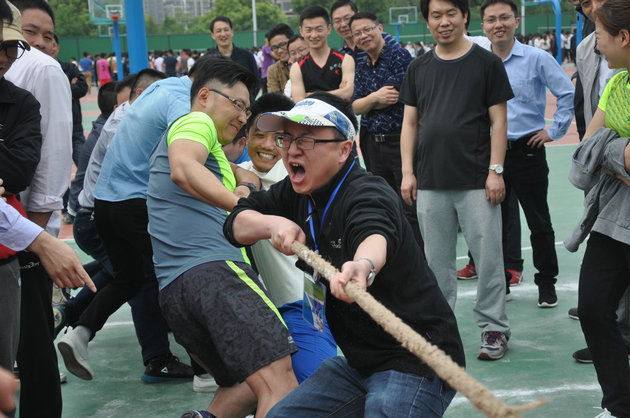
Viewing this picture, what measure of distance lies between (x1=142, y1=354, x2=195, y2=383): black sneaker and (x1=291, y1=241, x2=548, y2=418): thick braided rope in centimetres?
268

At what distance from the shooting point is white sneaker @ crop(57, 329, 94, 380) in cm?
452

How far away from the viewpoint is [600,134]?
362 centimetres

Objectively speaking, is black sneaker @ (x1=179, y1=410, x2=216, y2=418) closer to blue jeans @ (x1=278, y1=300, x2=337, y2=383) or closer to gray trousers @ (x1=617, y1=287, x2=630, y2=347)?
blue jeans @ (x1=278, y1=300, x2=337, y2=383)

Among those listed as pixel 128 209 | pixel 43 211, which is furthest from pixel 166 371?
pixel 43 211

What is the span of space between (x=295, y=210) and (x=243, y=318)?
0.54 m

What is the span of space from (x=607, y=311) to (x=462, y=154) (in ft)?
4.79

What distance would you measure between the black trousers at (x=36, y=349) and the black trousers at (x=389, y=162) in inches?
125

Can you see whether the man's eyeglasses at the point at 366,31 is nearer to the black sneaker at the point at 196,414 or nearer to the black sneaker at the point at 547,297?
the black sneaker at the point at 547,297

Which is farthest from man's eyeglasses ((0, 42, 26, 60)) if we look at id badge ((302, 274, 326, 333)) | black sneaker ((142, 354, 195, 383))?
black sneaker ((142, 354, 195, 383))

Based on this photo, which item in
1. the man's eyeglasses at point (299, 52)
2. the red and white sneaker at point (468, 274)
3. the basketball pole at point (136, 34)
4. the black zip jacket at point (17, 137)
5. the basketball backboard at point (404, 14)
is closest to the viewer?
the black zip jacket at point (17, 137)

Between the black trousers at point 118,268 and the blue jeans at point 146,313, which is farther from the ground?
the black trousers at point 118,268

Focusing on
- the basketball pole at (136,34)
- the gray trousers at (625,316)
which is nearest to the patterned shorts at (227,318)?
the gray trousers at (625,316)

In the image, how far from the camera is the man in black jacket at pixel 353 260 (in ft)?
8.57

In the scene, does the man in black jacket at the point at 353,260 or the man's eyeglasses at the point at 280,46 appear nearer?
the man in black jacket at the point at 353,260
